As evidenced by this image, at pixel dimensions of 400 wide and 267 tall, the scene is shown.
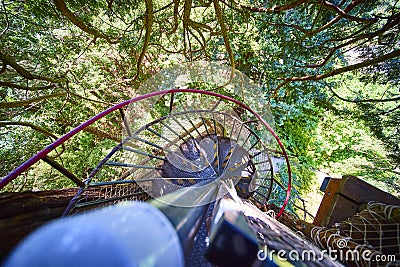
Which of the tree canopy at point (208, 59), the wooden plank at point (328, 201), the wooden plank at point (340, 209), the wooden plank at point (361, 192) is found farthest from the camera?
the tree canopy at point (208, 59)

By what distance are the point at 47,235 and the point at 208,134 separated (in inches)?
132

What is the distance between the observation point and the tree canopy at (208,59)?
7.90 ft

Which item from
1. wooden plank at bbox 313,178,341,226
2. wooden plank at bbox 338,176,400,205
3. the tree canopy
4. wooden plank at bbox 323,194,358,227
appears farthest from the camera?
the tree canopy

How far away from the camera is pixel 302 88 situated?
3957mm

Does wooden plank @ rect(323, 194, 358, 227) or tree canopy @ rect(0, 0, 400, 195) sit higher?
tree canopy @ rect(0, 0, 400, 195)

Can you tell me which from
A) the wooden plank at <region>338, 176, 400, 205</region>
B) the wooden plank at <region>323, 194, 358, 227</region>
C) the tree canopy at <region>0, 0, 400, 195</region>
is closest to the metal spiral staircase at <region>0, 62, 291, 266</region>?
the tree canopy at <region>0, 0, 400, 195</region>

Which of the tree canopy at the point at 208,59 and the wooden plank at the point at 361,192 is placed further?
the tree canopy at the point at 208,59

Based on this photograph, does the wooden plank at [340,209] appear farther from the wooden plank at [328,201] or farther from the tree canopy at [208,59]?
the tree canopy at [208,59]

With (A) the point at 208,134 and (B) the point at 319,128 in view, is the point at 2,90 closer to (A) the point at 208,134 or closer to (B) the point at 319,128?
(A) the point at 208,134

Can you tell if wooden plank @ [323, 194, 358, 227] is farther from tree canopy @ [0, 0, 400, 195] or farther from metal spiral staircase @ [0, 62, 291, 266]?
tree canopy @ [0, 0, 400, 195]

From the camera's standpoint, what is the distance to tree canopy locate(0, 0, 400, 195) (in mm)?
2408

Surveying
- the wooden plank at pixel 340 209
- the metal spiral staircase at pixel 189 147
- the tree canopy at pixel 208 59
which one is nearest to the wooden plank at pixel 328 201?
the wooden plank at pixel 340 209

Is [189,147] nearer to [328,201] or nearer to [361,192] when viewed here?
[328,201]

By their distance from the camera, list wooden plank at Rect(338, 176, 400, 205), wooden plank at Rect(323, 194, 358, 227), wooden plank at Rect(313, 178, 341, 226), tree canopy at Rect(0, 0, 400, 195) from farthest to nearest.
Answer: tree canopy at Rect(0, 0, 400, 195)
wooden plank at Rect(313, 178, 341, 226)
wooden plank at Rect(323, 194, 358, 227)
wooden plank at Rect(338, 176, 400, 205)
